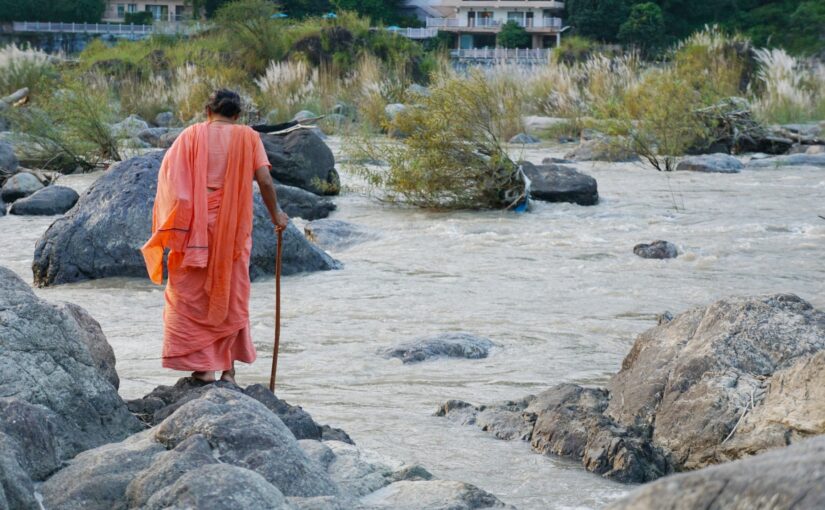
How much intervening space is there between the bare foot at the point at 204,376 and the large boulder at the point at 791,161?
45.2ft

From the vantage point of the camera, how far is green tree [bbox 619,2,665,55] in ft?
176

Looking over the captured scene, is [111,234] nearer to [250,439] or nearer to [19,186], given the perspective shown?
[19,186]

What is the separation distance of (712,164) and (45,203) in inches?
365

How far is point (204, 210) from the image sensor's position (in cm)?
591

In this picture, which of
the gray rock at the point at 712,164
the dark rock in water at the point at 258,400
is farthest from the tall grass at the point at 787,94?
the dark rock in water at the point at 258,400

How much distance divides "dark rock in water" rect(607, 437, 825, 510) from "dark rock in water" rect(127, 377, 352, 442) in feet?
9.76

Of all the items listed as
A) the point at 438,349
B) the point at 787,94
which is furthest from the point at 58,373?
the point at 787,94

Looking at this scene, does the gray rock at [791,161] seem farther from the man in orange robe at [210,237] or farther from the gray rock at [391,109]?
the man in orange robe at [210,237]

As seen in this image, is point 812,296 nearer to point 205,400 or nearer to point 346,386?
point 346,386

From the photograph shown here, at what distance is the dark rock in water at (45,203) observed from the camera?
45.5 ft

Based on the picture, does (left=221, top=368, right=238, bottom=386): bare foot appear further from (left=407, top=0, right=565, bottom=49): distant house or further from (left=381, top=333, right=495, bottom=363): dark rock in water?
(left=407, top=0, right=565, bottom=49): distant house

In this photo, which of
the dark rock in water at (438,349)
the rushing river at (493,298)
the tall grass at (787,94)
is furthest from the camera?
the tall grass at (787,94)

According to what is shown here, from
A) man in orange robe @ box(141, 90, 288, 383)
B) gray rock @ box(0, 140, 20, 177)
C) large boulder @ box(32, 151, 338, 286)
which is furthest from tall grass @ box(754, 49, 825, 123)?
man in orange robe @ box(141, 90, 288, 383)

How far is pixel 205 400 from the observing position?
409 centimetres
